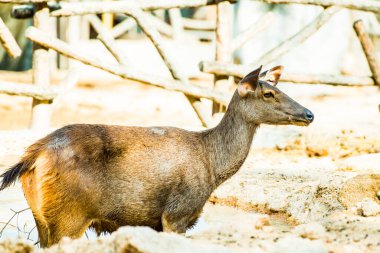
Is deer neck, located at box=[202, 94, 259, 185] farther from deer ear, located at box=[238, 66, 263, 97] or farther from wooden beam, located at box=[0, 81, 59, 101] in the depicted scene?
wooden beam, located at box=[0, 81, 59, 101]

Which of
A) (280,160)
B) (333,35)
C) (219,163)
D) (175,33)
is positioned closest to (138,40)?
(175,33)

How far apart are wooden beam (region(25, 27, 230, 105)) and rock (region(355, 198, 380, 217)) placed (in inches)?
134

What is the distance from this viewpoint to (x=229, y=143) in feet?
20.2

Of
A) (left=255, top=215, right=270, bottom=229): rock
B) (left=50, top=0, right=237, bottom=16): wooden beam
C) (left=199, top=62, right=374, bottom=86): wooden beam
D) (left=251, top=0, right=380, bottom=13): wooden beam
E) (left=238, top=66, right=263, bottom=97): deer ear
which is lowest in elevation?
(left=199, top=62, right=374, bottom=86): wooden beam

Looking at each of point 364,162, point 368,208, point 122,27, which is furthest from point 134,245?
point 122,27

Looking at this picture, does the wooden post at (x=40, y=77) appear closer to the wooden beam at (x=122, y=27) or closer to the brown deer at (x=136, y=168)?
the brown deer at (x=136, y=168)

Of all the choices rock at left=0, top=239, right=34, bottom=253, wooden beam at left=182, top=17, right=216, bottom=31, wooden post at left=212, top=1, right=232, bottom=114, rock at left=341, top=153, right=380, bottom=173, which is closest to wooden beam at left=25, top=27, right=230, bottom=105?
wooden post at left=212, top=1, right=232, bottom=114

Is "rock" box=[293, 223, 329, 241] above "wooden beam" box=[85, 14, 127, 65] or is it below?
above

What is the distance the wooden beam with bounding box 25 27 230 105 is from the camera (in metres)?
9.14

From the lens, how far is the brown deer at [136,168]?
516cm

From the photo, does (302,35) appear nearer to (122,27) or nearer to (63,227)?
(63,227)

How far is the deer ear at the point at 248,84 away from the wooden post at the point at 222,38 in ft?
11.7

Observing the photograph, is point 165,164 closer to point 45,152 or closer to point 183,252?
point 45,152

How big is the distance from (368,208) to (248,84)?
134 cm
